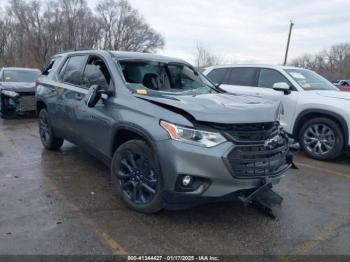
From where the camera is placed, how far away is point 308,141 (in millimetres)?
6625

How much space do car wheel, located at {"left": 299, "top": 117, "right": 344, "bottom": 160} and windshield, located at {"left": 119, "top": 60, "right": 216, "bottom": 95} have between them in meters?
2.53

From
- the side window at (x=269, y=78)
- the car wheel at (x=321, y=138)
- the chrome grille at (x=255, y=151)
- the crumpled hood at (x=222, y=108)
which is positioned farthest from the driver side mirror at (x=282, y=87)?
the chrome grille at (x=255, y=151)

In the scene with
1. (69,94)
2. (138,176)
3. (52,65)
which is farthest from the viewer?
(52,65)

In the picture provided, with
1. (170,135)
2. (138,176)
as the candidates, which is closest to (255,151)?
(170,135)

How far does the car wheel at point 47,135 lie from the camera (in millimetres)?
6277

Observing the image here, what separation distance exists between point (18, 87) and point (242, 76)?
6.76 m

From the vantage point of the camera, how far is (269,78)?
291 inches

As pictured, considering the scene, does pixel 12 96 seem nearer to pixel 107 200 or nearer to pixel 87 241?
pixel 107 200

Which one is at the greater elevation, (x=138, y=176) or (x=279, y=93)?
(x=279, y=93)

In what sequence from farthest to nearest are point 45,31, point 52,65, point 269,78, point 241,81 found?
point 45,31, point 241,81, point 269,78, point 52,65

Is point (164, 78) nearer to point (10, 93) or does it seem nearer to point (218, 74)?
point (218, 74)

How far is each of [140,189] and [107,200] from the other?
668mm

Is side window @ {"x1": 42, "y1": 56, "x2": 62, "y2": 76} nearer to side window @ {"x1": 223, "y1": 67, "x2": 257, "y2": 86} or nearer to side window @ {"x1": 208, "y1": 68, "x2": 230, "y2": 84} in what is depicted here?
side window @ {"x1": 208, "y1": 68, "x2": 230, "y2": 84}

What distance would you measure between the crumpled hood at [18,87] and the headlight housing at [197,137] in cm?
850
